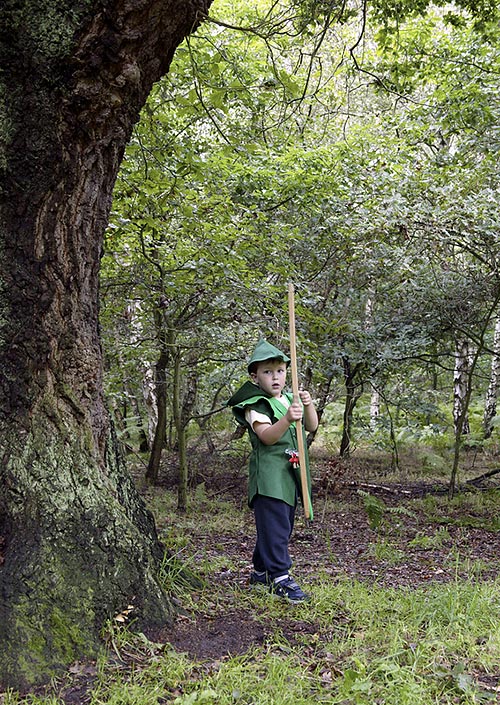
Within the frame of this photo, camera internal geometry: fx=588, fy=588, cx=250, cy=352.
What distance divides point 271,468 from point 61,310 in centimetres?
178

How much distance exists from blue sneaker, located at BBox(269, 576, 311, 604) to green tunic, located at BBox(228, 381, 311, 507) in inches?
19.9

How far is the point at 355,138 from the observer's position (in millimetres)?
10578

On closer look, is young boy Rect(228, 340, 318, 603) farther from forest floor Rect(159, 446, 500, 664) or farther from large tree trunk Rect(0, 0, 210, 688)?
large tree trunk Rect(0, 0, 210, 688)

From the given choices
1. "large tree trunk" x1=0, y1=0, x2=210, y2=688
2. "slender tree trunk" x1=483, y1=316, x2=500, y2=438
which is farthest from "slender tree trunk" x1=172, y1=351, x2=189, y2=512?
"slender tree trunk" x1=483, y1=316, x2=500, y2=438

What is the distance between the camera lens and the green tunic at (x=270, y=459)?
3.94m

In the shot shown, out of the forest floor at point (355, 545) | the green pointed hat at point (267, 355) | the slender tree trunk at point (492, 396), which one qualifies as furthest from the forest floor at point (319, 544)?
the slender tree trunk at point (492, 396)

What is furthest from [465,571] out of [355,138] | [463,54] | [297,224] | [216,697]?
[355,138]

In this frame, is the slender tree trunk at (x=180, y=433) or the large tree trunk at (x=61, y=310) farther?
the slender tree trunk at (x=180, y=433)

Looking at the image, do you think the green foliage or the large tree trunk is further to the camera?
the green foliage

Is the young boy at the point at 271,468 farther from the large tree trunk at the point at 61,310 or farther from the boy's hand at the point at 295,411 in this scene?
the large tree trunk at the point at 61,310

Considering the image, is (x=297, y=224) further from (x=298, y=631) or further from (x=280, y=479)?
(x=298, y=631)

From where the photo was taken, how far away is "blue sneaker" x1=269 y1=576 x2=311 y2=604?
12.3 feet

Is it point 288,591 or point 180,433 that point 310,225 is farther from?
point 288,591

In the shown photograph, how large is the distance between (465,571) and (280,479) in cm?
227
